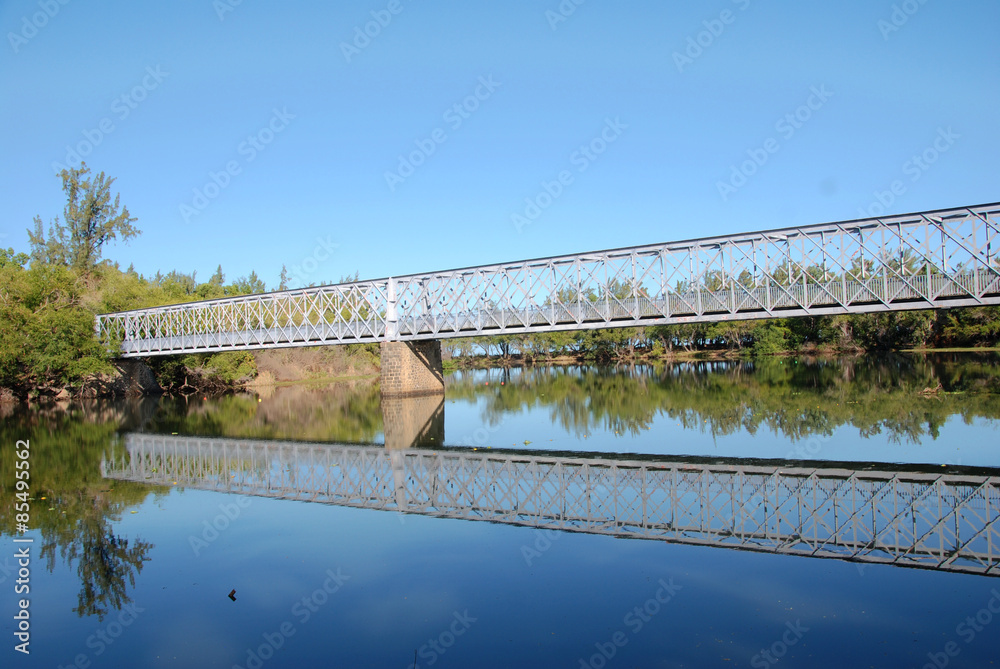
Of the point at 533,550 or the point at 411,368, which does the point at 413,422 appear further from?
the point at 533,550

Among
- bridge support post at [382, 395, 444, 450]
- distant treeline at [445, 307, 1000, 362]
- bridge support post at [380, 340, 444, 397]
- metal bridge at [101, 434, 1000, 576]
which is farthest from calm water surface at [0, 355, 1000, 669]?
distant treeline at [445, 307, 1000, 362]

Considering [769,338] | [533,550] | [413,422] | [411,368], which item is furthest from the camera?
[769,338]

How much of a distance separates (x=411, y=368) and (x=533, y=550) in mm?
32646

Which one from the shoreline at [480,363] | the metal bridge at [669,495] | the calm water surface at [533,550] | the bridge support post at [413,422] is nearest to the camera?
the calm water surface at [533,550]

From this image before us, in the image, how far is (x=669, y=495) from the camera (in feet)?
43.5

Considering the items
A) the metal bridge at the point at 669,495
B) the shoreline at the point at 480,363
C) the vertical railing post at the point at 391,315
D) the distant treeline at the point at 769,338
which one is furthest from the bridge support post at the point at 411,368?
the distant treeline at the point at 769,338

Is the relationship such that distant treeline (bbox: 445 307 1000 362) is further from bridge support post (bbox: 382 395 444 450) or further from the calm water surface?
the calm water surface

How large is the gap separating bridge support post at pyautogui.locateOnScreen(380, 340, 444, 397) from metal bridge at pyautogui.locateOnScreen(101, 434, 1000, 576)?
21274mm

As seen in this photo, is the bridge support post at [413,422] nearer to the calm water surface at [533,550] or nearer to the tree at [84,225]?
the calm water surface at [533,550]

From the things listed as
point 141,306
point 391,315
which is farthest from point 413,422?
point 141,306

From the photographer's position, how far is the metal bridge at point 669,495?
10.2 meters

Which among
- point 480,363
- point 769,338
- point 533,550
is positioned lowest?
point 533,550

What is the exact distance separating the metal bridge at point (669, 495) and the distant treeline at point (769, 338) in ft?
188

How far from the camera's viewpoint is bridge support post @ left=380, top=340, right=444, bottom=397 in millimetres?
41812
